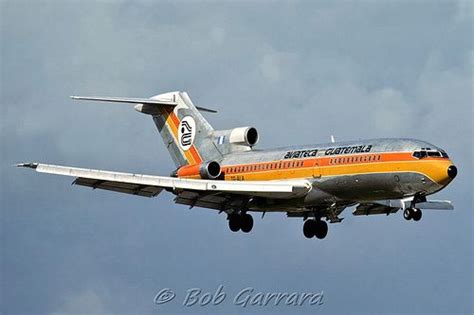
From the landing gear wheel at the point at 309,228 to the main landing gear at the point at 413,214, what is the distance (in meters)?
6.39

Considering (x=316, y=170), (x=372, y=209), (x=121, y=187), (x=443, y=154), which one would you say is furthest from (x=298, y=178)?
(x=121, y=187)

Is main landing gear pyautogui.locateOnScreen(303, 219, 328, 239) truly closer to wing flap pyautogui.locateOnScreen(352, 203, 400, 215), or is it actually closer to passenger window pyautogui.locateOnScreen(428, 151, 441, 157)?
wing flap pyautogui.locateOnScreen(352, 203, 400, 215)

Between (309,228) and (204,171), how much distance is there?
5.09 meters

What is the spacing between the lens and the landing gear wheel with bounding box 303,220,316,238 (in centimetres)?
5772

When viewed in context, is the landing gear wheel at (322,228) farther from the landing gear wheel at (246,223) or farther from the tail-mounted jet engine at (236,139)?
the tail-mounted jet engine at (236,139)

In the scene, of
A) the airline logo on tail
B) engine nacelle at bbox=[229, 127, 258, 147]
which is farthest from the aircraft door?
the airline logo on tail

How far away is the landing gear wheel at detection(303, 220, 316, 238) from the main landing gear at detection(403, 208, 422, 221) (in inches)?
252

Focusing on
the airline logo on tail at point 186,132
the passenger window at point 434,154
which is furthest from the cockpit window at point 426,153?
the airline logo on tail at point 186,132

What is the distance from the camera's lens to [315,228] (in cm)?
5766

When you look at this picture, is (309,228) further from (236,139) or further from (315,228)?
(236,139)

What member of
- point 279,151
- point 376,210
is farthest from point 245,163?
point 376,210

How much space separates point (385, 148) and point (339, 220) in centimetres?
492

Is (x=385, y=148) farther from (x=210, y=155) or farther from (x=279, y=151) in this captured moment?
(x=210, y=155)

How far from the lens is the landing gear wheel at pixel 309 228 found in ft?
189
